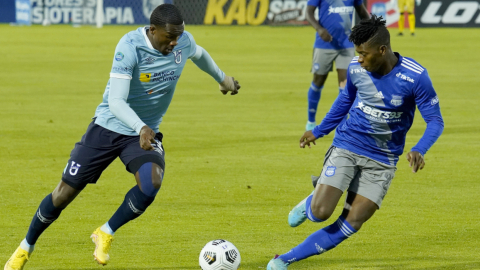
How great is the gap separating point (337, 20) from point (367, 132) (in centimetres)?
666

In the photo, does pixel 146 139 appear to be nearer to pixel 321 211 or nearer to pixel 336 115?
pixel 321 211

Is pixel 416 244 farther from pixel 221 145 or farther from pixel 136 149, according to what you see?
pixel 221 145

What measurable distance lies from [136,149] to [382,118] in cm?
179

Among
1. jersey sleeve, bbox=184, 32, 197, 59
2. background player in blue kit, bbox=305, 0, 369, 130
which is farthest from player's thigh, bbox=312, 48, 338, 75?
jersey sleeve, bbox=184, 32, 197, 59

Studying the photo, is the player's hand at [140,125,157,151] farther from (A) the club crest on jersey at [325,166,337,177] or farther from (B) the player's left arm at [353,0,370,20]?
(B) the player's left arm at [353,0,370,20]

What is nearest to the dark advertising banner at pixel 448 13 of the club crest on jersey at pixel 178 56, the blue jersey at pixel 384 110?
the blue jersey at pixel 384 110

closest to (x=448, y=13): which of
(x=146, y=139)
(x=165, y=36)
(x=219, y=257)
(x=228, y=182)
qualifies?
(x=228, y=182)

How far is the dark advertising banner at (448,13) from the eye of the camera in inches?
1414

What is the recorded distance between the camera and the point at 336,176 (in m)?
5.54

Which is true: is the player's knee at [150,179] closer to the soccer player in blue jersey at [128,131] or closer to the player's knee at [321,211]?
the soccer player in blue jersey at [128,131]

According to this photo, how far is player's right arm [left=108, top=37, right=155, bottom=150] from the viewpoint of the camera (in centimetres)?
529

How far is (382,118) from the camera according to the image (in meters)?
5.58

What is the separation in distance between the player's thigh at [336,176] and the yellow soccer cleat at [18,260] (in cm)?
212

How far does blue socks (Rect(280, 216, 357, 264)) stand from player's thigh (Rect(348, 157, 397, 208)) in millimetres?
275
